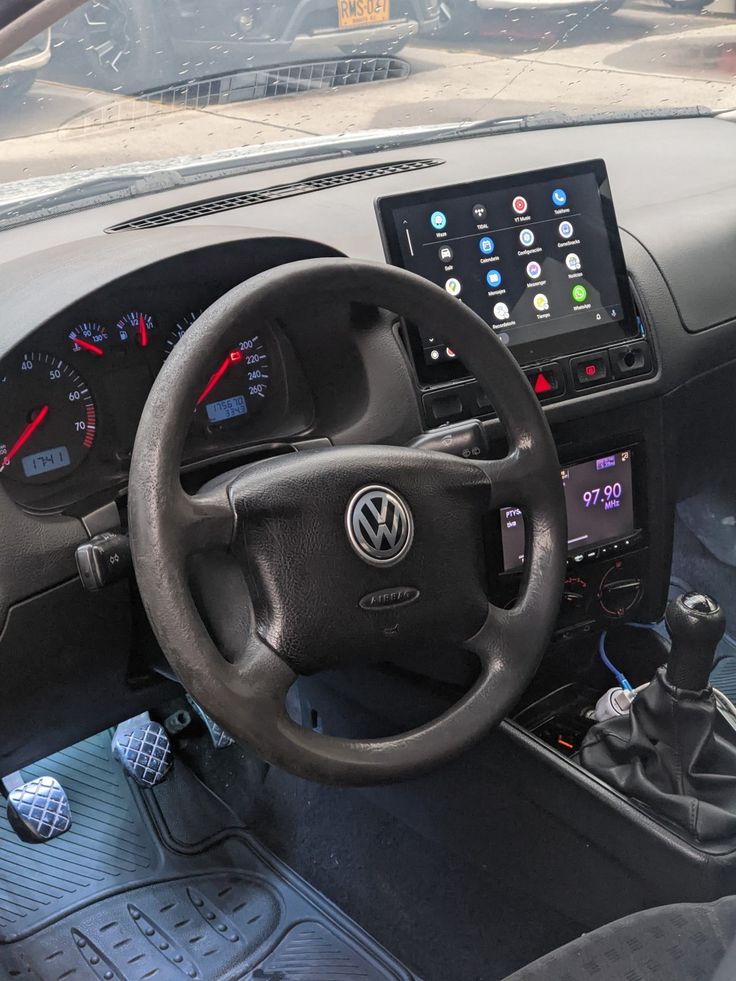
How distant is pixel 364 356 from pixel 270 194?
22.4 inches

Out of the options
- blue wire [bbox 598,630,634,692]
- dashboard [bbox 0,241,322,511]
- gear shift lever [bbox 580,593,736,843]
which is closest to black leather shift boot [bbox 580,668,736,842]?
gear shift lever [bbox 580,593,736,843]

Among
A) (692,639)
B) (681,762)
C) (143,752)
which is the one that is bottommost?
(143,752)

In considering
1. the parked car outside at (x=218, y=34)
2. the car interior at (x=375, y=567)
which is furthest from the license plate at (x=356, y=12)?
the car interior at (x=375, y=567)

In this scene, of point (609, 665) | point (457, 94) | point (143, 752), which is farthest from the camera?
point (457, 94)

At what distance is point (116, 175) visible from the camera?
2.03m

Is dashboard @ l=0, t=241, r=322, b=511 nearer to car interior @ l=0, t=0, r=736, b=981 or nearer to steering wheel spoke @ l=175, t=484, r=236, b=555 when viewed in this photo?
car interior @ l=0, t=0, r=736, b=981

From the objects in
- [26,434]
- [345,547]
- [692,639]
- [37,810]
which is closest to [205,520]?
[345,547]

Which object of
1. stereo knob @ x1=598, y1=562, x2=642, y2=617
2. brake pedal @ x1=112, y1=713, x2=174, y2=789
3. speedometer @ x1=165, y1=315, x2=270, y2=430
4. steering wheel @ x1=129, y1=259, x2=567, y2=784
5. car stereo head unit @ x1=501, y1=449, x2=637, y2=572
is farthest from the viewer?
brake pedal @ x1=112, y1=713, x2=174, y2=789

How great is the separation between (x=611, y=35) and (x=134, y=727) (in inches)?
78.8

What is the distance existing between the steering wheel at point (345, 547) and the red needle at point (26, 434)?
0.30 metres

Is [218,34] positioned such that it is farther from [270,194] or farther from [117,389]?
[117,389]

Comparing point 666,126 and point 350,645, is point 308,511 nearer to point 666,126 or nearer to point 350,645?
point 350,645

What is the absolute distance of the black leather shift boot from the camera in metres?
1.67

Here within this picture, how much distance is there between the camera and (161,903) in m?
2.09
